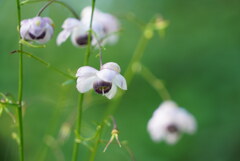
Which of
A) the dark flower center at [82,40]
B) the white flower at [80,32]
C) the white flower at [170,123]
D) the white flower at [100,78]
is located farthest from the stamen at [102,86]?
the white flower at [170,123]

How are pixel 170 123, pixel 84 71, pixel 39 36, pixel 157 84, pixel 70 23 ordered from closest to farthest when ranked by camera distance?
pixel 84 71 → pixel 39 36 → pixel 70 23 → pixel 157 84 → pixel 170 123

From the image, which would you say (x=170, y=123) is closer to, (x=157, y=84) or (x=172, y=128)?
(x=172, y=128)

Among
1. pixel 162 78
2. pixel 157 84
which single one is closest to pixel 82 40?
pixel 157 84

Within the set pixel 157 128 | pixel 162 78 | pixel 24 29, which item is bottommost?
pixel 24 29

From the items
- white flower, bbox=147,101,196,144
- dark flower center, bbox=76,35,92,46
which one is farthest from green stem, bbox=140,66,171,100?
dark flower center, bbox=76,35,92,46

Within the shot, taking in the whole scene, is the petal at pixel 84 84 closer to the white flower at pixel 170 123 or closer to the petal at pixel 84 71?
the petal at pixel 84 71

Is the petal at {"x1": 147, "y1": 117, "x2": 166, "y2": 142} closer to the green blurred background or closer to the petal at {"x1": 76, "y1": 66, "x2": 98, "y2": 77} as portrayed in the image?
the green blurred background

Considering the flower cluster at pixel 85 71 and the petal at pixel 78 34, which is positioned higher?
the petal at pixel 78 34

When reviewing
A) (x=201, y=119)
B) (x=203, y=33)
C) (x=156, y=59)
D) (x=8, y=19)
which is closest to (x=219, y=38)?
(x=203, y=33)
